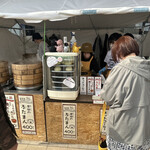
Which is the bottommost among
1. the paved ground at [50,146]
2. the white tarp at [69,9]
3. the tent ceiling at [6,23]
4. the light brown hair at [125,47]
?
the paved ground at [50,146]

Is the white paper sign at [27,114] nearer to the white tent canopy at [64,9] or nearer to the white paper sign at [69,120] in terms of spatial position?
the white paper sign at [69,120]

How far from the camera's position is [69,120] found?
8.38 feet

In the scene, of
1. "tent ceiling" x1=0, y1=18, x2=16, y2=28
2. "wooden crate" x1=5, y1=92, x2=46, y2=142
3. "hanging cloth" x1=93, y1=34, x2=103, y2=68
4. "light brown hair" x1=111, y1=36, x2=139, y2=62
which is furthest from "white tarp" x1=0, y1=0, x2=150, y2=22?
"hanging cloth" x1=93, y1=34, x2=103, y2=68

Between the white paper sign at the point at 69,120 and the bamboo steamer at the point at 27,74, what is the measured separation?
65 centimetres

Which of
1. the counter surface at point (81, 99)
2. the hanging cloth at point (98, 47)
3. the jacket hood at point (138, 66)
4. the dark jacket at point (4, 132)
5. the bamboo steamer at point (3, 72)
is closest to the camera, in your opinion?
the dark jacket at point (4, 132)

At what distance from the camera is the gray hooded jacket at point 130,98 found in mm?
1417

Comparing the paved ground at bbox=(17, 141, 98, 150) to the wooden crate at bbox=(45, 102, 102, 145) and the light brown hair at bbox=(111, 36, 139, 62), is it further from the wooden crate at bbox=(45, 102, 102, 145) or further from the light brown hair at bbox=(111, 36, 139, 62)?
the light brown hair at bbox=(111, 36, 139, 62)

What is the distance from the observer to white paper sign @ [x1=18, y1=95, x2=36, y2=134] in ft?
8.46

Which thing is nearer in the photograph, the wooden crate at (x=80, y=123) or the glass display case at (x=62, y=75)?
the glass display case at (x=62, y=75)

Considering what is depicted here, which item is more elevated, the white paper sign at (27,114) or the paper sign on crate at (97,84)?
the paper sign on crate at (97,84)

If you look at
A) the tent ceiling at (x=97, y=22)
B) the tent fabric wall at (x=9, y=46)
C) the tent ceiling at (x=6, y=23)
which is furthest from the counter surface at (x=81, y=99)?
the tent ceiling at (x=6, y=23)

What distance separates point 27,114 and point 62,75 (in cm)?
93

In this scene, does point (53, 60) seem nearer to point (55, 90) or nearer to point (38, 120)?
point (55, 90)

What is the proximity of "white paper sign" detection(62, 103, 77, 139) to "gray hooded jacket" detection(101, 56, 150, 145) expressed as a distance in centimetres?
104
